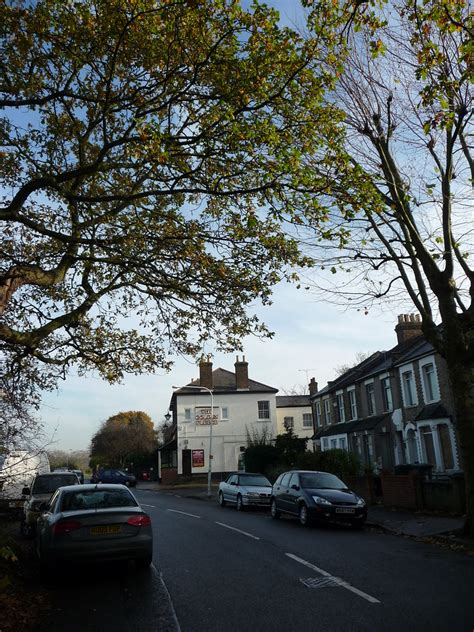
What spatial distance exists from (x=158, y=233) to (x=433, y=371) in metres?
19.8

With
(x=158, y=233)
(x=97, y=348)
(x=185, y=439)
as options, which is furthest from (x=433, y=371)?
(x=185, y=439)

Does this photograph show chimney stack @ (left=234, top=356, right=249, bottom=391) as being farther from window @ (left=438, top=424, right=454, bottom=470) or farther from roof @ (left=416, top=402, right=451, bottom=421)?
window @ (left=438, top=424, right=454, bottom=470)

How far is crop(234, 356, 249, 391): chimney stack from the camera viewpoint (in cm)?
5119

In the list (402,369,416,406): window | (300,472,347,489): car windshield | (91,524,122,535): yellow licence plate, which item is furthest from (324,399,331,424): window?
(91,524,122,535): yellow licence plate

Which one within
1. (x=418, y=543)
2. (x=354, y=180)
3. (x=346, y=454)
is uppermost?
(x=354, y=180)

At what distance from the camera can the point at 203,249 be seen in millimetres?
10633

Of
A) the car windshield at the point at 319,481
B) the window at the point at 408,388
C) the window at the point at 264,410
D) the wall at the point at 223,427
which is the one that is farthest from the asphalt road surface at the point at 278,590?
the window at the point at 264,410

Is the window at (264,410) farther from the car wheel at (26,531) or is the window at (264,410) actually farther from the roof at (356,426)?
the car wheel at (26,531)

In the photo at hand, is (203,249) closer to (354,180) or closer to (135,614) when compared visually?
(354,180)

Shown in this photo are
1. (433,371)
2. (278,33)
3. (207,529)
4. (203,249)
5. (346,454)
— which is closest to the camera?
(278,33)

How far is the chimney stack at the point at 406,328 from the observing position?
108 feet

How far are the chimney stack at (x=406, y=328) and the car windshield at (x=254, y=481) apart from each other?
45.3ft

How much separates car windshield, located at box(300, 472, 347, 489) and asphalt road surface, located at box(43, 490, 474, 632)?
4.17 metres

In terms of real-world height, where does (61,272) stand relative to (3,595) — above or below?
above
